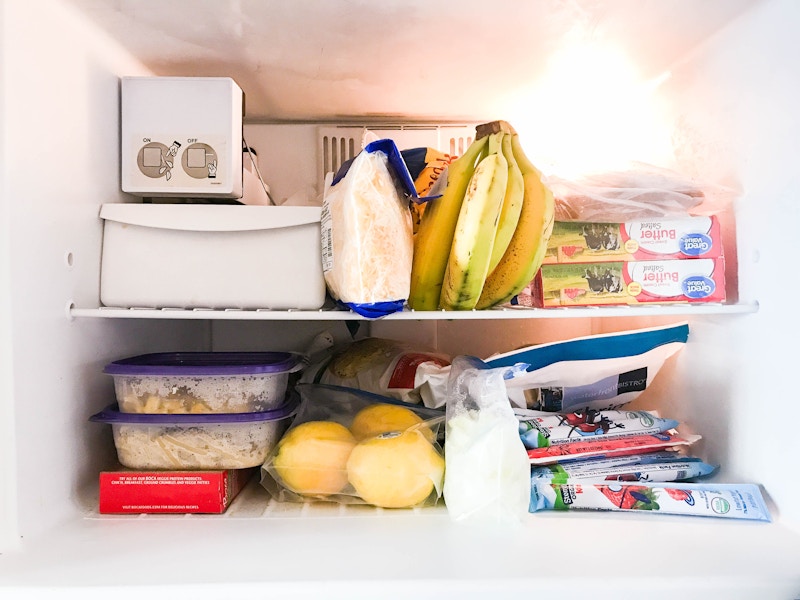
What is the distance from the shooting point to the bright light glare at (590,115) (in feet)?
3.28

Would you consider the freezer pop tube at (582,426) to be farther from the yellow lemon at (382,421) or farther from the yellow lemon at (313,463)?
the yellow lemon at (313,463)

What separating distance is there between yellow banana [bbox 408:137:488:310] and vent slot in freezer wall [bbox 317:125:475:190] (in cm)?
42

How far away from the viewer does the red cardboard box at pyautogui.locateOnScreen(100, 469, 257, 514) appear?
2.69 ft

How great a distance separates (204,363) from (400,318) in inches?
14.4

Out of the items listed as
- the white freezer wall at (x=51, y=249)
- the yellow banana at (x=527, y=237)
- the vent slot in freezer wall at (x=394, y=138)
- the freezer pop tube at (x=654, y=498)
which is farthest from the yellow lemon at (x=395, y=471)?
the vent slot in freezer wall at (x=394, y=138)

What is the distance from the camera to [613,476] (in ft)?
2.93

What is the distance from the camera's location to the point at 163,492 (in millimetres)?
831

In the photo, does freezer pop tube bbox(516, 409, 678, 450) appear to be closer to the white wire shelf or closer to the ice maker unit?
the white wire shelf

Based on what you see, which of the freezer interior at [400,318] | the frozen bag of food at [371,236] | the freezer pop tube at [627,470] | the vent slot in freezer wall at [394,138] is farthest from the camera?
the vent slot in freezer wall at [394,138]

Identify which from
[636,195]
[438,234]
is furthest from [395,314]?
[636,195]

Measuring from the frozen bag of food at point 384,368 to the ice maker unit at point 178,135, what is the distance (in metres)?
0.40

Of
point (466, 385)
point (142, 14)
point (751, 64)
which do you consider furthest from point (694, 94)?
point (142, 14)

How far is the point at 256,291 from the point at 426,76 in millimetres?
486

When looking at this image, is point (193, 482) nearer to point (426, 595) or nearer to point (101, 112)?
point (426, 595)
